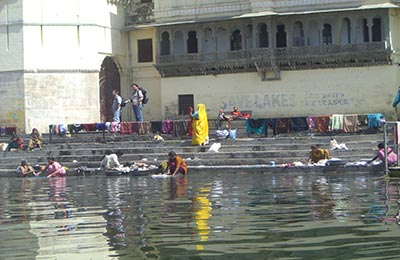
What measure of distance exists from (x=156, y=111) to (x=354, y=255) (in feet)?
84.0

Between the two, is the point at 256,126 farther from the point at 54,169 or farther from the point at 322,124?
the point at 54,169

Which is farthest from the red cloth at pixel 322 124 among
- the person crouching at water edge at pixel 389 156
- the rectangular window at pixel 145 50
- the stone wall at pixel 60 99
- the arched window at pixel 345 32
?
the rectangular window at pixel 145 50

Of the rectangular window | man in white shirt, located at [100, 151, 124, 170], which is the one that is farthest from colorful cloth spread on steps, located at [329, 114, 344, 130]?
the rectangular window

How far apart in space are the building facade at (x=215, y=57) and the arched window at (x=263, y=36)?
0.13 ft

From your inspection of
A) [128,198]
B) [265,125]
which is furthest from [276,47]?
[128,198]

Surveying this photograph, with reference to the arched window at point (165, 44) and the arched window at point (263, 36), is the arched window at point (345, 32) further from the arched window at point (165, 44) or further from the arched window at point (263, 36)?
the arched window at point (165, 44)

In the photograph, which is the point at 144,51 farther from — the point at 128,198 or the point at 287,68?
the point at 128,198

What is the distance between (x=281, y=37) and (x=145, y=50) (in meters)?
6.05

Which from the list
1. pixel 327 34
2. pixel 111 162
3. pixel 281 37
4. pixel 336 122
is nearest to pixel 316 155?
pixel 336 122

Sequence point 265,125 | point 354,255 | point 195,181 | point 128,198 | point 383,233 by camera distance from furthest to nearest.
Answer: point 265,125, point 195,181, point 128,198, point 383,233, point 354,255

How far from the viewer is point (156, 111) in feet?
107

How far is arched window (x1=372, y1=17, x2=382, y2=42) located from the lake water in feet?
44.2

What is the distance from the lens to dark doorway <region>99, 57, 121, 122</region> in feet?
106

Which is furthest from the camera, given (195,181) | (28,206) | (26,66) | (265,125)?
(26,66)
